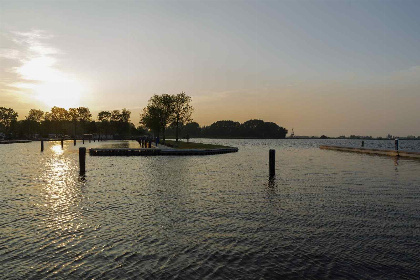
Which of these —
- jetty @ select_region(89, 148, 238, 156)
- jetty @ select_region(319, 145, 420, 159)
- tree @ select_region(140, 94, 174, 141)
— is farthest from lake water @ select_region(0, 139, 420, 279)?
tree @ select_region(140, 94, 174, 141)

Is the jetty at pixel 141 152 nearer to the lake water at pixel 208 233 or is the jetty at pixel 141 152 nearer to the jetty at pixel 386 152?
the jetty at pixel 386 152

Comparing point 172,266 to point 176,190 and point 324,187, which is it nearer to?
point 176,190

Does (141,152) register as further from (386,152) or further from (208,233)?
(208,233)

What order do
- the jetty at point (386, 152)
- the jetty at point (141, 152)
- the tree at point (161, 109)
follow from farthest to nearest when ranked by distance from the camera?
the tree at point (161, 109) < the jetty at point (141, 152) < the jetty at point (386, 152)

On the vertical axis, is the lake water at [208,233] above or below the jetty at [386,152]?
below

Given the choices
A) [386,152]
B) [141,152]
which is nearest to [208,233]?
[141,152]

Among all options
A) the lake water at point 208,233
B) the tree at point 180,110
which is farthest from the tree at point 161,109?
the lake water at point 208,233

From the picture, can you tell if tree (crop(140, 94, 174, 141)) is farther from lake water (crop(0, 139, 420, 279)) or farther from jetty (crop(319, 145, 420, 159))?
lake water (crop(0, 139, 420, 279))

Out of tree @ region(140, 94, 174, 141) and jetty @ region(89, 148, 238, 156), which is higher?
tree @ region(140, 94, 174, 141)

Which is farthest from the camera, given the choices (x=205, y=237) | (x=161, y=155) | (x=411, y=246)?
(x=161, y=155)

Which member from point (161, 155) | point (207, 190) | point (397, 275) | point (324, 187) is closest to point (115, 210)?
point (207, 190)

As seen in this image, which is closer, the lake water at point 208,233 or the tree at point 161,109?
the lake water at point 208,233

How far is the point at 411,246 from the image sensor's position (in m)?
10.4

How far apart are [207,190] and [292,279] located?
13.4 metres
